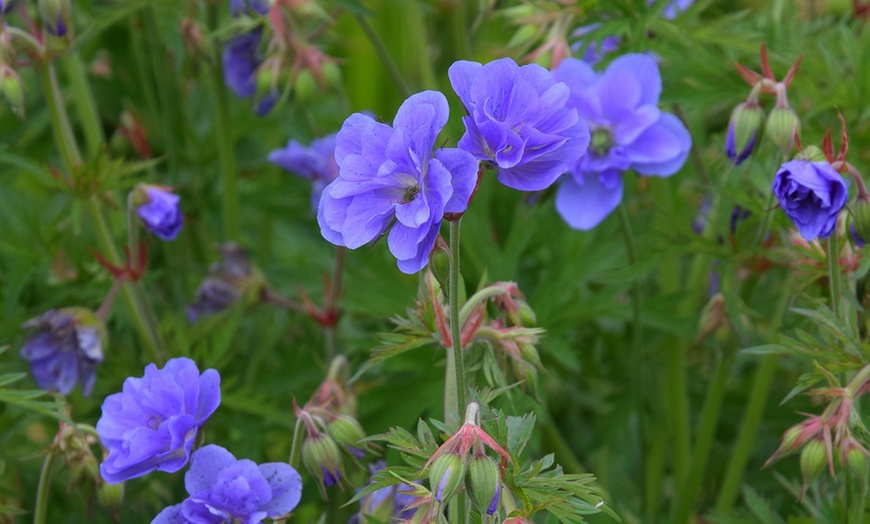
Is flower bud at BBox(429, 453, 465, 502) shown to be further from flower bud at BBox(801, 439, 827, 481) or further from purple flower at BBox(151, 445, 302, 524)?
flower bud at BBox(801, 439, 827, 481)

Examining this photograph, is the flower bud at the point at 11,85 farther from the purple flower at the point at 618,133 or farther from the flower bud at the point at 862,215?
the flower bud at the point at 862,215

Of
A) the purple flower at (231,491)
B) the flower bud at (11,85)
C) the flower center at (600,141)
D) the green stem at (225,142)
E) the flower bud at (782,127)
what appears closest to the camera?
the purple flower at (231,491)

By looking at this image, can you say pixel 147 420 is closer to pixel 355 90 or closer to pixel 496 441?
pixel 496 441

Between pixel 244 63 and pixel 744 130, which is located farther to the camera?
pixel 244 63

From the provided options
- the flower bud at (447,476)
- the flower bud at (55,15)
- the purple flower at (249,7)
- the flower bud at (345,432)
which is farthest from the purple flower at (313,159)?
the flower bud at (447,476)

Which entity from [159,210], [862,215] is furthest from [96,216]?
[862,215]

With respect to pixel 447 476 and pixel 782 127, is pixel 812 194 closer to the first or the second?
pixel 782 127

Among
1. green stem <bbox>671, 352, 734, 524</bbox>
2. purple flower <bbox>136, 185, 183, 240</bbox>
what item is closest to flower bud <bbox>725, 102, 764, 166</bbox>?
green stem <bbox>671, 352, 734, 524</bbox>
